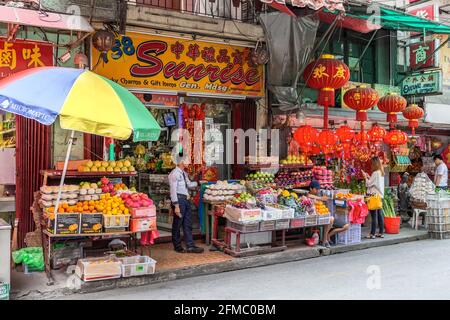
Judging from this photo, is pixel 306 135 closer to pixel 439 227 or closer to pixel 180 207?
pixel 180 207

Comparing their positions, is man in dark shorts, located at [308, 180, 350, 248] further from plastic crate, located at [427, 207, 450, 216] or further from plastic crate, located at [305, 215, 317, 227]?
plastic crate, located at [427, 207, 450, 216]

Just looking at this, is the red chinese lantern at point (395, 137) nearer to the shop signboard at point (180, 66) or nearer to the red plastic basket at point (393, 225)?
the red plastic basket at point (393, 225)

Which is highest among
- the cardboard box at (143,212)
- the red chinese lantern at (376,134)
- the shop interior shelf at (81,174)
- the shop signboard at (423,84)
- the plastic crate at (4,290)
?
the shop signboard at (423,84)

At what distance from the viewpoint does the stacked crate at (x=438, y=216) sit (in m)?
12.1

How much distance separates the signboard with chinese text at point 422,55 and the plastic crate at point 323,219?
309 inches

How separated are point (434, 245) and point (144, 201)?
768 centimetres

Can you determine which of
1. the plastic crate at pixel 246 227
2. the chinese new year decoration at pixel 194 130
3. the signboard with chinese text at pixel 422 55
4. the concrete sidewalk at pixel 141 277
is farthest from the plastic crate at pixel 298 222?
the signboard with chinese text at pixel 422 55

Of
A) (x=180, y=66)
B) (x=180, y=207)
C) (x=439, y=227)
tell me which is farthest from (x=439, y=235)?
(x=180, y=66)

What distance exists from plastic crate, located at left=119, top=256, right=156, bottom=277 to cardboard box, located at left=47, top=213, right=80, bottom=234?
3.10ft

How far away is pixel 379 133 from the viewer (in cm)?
1320

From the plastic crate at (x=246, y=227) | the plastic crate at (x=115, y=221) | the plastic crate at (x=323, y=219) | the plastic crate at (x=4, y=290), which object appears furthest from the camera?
the plastic crate at (x=323, y=219)

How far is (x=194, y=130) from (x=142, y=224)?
4112mm

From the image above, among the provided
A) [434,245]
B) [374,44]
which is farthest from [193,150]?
[374,44]
